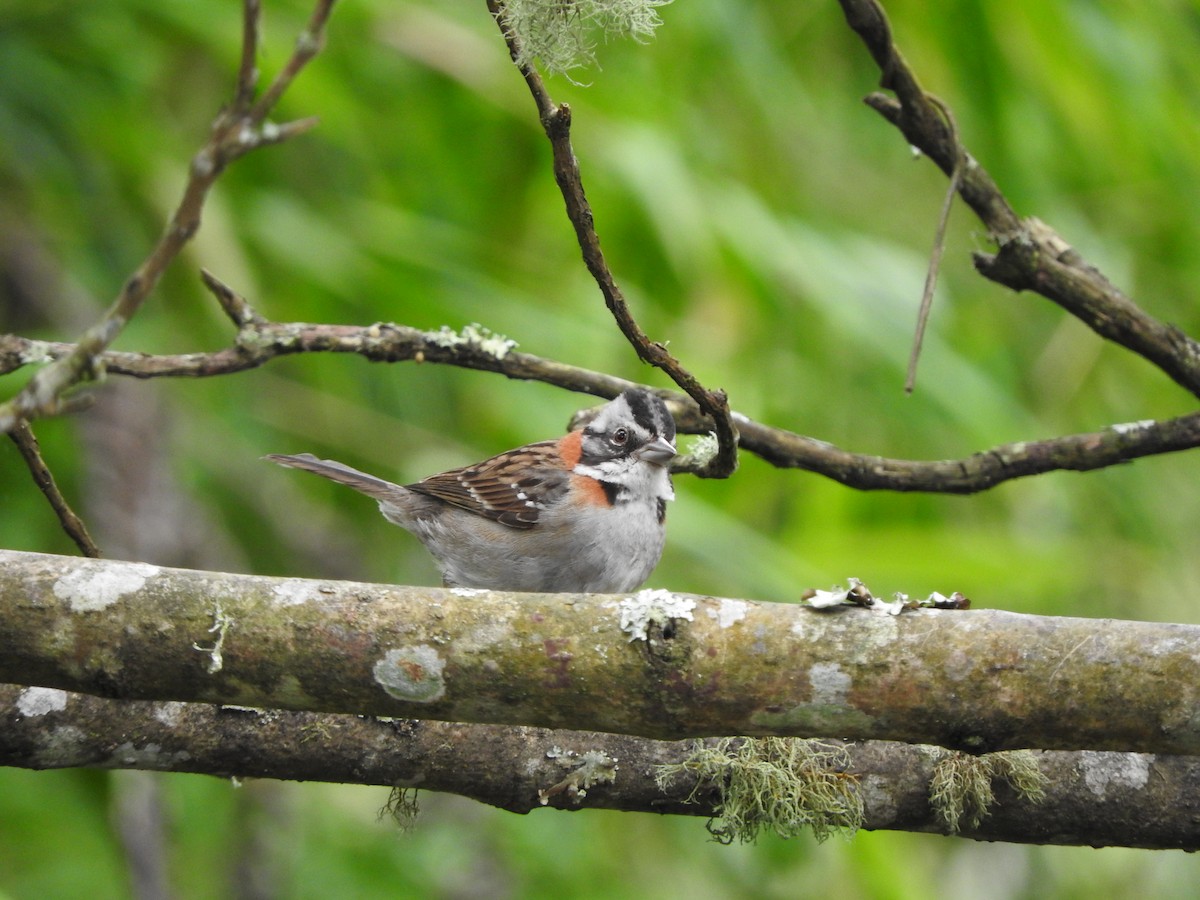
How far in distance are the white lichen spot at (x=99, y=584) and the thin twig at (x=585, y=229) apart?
44.2 inches

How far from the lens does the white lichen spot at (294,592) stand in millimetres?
2600

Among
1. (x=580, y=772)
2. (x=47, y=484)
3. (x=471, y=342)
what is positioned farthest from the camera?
(x=471, y=342)

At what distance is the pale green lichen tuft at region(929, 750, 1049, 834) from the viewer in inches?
113

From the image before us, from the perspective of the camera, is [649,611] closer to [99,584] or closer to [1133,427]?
[99,584]

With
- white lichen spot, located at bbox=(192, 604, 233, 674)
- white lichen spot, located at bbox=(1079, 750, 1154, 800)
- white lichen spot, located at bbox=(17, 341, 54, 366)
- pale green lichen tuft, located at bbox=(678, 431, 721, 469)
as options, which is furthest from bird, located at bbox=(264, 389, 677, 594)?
white lichen spot, located at bbox=(192, 604, 233, 674)

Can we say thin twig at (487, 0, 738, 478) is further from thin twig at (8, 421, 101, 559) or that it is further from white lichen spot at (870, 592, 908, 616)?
thin twig at (8, 421, 101, 559)

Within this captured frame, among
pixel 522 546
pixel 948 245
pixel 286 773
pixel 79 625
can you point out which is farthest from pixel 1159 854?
pixel 79 625

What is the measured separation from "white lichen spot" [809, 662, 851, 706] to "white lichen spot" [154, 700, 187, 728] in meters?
1.48

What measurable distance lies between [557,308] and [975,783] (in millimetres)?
3490

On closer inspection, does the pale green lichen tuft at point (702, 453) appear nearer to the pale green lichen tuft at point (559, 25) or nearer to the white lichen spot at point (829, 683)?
the white lichen spot at point (829, 683)

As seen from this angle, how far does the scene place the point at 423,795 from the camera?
6.48 metres

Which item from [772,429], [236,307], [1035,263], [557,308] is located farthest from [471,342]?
[557,308]

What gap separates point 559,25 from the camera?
8.16ft

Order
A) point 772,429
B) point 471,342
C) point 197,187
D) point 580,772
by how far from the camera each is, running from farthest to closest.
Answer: point 772,429
point 471,342
point 580,772
point 197,187
